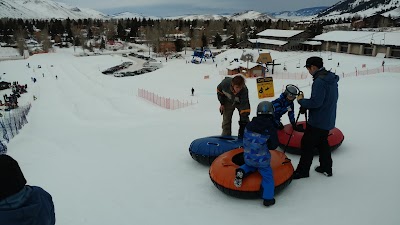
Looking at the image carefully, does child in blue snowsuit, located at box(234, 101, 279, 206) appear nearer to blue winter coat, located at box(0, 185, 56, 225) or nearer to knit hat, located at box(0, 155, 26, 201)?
blue winter coat, located at box(0, 185, 56, 225)

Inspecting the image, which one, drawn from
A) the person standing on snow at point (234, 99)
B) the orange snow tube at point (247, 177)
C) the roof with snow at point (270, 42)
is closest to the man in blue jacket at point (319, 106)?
the orange snow tube at point (247, 177)

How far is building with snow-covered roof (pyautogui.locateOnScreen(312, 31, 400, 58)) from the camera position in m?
49.9

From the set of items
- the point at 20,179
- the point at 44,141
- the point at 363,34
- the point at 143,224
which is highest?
the point at 363,34

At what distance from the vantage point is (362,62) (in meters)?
46.0

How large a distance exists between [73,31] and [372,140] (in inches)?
4233

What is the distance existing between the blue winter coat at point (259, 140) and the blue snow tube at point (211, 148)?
157 cm

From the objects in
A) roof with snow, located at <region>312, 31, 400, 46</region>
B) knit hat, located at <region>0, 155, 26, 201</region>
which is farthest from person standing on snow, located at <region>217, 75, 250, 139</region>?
roof with snow, located at <region>312, 31, 400, 46</region>

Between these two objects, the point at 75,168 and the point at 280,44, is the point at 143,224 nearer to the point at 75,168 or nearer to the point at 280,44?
the point at 75,168

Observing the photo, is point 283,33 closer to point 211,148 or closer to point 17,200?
point 211,148

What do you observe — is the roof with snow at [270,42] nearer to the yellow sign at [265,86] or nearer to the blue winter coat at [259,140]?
the yellow sign at [265,86]

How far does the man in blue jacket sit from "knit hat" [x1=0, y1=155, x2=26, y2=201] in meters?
4.14

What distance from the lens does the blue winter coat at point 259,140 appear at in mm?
4539

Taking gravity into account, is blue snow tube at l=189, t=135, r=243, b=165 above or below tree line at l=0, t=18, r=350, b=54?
below

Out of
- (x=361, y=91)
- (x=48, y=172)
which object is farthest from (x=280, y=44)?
(x=48, y=172)
